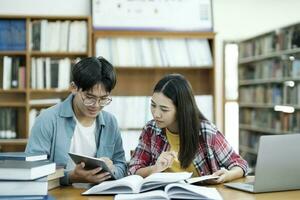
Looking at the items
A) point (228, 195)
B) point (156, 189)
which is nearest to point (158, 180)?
point (156, 189)

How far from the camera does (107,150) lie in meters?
2.04

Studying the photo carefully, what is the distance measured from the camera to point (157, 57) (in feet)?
14.4

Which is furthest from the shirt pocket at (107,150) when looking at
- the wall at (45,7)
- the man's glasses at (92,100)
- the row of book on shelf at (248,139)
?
the row of book on shelf at (248,139)

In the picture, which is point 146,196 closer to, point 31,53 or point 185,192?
point 185,192

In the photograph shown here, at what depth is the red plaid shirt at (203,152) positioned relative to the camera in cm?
198

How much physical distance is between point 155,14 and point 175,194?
3.34 metres

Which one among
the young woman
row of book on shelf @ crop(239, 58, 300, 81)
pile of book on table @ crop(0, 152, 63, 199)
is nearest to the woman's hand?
the young woman

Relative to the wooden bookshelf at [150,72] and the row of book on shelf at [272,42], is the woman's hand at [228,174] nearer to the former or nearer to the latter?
the wooden bookshelf at [150,72]

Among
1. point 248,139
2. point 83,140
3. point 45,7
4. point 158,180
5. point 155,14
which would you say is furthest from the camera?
point 248,139

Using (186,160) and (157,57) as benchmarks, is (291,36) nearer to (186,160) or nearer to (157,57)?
(157,57)

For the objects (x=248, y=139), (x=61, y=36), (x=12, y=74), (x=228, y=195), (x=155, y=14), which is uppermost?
(x=155, y=14)

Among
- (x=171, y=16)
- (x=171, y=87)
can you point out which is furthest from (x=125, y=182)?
(x=171, y=16)

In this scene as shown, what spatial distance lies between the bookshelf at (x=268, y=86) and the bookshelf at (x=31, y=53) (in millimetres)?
2053

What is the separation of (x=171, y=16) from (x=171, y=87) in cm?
266
